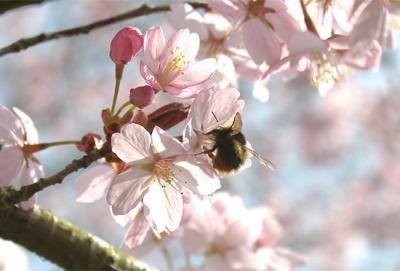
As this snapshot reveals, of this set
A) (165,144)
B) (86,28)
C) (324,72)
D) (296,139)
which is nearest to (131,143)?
(165,144)

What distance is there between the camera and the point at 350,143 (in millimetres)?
8914

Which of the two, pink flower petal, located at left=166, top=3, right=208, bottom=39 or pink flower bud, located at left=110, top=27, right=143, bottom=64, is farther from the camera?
pink flower petal, located at left=166, top=3, right=208, bottom=39

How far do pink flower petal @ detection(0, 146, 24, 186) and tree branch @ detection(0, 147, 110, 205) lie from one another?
0.05 m

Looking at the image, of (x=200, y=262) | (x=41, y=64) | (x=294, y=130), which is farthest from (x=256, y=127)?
(x=200, y=262)

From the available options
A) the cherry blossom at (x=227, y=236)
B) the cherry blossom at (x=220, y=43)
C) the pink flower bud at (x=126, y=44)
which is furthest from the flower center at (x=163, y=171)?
the cherry blossom at (x=227, y=236)

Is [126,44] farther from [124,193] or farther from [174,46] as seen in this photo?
[124,193]

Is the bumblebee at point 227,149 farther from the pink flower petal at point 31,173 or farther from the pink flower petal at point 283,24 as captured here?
the pink flower petal at point 31,173

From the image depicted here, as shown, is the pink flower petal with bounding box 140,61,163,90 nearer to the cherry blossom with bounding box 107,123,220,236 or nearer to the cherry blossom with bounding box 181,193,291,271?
the cherry blossom with bounding box 107,123,220,236

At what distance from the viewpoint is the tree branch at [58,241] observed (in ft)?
4.82

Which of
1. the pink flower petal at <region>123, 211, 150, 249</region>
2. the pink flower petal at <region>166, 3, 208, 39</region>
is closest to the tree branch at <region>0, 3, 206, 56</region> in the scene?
the pink flower petal at <region>166, 3, 208, 39</region>

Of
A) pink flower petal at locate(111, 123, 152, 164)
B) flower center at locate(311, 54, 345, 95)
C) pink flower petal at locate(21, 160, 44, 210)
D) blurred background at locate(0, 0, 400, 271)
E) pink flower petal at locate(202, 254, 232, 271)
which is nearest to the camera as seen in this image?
pink flower petal at locate(111, 123, 152, 164)

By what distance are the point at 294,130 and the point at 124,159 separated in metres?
7.77

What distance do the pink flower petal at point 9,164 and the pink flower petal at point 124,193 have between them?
0.24 meters

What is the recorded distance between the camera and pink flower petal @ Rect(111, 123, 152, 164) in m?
1.29
